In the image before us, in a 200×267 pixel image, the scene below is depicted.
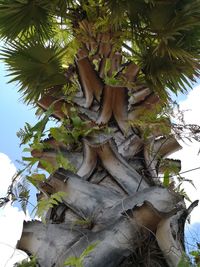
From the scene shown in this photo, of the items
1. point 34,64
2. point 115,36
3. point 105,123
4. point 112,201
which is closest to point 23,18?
point 34,64

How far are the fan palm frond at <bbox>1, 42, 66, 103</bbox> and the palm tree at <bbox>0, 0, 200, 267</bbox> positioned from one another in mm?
11

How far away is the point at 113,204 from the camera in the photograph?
7.86ft

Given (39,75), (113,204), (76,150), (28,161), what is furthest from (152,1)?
Result: (113,204)

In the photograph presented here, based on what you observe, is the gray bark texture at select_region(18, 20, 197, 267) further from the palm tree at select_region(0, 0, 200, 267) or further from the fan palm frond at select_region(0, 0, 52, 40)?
the fan palm frond at select_region(0, 0, 52, 40)

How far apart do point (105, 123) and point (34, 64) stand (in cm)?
157

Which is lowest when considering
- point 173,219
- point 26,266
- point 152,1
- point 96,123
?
point 26,266

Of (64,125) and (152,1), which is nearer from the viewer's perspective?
(64,125)

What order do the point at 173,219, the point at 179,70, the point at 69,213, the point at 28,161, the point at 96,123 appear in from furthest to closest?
1. the point at 179,70
2. the point at 96,123
3. the point at 28,161
4. the point at 69,213
5. the point at 173,219

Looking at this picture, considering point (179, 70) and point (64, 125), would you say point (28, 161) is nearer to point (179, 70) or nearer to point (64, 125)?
point (64, 125)

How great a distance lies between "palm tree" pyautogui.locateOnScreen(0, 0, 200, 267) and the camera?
218 centimetres

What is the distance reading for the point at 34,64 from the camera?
14.8 feet

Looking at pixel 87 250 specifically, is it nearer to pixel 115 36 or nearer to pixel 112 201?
pixel 112 201

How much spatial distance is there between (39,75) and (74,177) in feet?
7.38

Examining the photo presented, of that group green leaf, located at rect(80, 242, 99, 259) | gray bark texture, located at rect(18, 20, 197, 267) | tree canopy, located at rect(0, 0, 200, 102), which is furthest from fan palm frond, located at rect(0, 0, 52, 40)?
green leaf, located at rect(80, 242, 99, 259)
